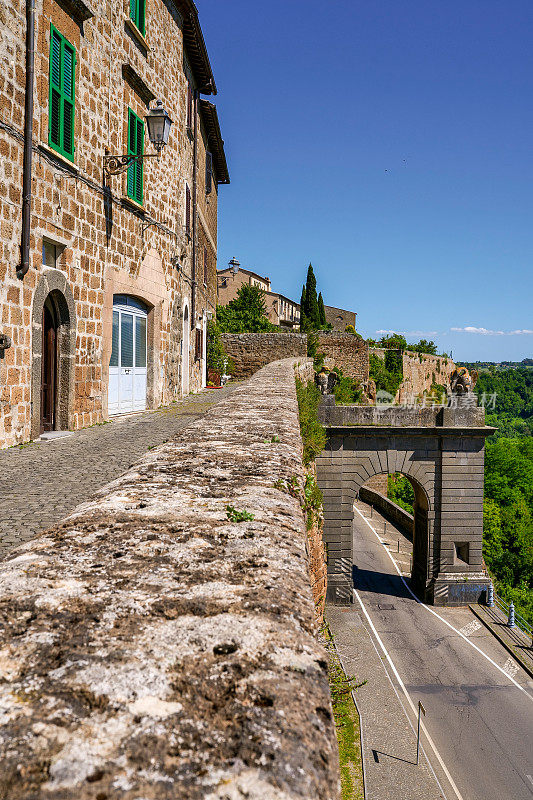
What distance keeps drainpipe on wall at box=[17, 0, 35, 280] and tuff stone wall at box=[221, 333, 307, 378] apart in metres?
19.5

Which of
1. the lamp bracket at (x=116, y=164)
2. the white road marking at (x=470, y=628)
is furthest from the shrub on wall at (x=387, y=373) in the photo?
the lamp bracket at (x=116, y=164)

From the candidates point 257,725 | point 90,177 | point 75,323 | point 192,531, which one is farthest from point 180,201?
point 257,725

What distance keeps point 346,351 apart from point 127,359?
32.9 meters

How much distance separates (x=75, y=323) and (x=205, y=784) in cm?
875

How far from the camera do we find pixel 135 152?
11398 millimetres

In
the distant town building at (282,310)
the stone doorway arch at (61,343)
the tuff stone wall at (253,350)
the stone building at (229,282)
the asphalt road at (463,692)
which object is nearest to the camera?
the stone doorway arch at (61,343)

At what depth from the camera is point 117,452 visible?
21.7 ft

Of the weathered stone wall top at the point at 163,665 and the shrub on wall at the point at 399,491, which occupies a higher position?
the weathered stone wall top at the point at 163,665

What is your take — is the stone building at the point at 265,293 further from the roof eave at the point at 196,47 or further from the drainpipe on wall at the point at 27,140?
the drainpipe on wall at the point at 27,140

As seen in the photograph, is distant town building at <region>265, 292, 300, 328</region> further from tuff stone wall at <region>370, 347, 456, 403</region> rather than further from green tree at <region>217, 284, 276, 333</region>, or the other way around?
green tree at <region>217, 284, 276, 333</region>

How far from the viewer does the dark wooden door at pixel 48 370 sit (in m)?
8.51

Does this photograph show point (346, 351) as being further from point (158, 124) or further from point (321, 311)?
point (158, 124)

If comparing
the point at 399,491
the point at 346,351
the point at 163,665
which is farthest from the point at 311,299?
the point at 163,665

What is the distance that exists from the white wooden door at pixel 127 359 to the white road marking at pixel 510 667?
16279mm
